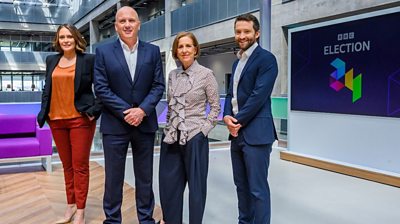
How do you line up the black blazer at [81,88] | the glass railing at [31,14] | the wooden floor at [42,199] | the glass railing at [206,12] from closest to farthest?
the black blazer at [81,88] → the wooden floor at [42,199] → the glass railing at [206,12] → the glass railing at [31,14]

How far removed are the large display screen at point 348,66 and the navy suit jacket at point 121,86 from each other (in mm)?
3172

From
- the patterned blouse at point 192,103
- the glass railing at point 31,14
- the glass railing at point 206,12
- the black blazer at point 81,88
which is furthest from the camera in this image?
the glass railing at point 31,14

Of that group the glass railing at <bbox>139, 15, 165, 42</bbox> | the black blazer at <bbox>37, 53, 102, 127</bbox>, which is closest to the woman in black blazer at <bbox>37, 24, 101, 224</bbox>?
the black blazer at <bbox>37, 53, 102, 127</bbox>

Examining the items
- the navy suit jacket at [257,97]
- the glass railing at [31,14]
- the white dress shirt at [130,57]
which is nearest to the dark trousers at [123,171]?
the white dress shirt at [130,57]

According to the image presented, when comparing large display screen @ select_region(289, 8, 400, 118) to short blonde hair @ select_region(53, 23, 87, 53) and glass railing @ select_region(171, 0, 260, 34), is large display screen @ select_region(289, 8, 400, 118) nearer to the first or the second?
short blonde hair @ select_region(53, 23, 87, 53)

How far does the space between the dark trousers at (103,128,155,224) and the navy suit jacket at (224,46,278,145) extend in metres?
0.74

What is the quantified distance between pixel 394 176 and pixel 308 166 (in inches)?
51.2

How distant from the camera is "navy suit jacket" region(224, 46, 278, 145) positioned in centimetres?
238

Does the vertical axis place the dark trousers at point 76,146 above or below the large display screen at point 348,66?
below

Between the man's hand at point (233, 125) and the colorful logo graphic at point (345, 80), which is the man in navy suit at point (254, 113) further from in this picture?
the colorful logo graphic at point (345, 80)

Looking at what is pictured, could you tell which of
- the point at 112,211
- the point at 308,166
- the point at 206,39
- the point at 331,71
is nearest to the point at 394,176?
the point at 308,166

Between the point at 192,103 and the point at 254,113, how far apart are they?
1.32ft

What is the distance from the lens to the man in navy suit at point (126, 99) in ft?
8.50

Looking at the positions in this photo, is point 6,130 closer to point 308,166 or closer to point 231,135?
point 231,135
